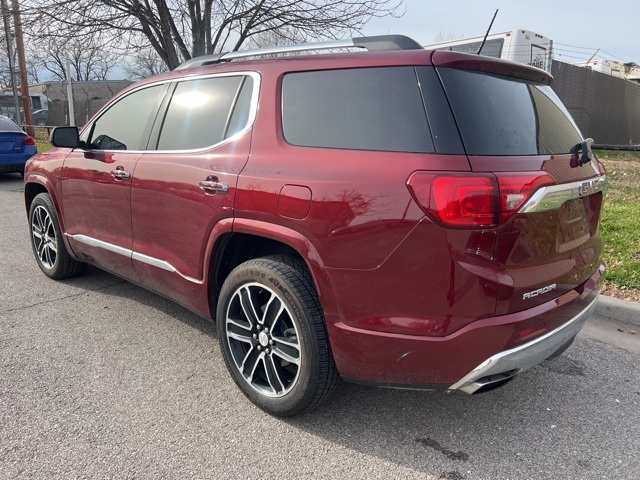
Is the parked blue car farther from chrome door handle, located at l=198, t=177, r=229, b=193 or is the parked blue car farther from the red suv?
chrome door handle, located at l=198, t=177, r=229, b=193

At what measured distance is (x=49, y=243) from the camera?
186 inches

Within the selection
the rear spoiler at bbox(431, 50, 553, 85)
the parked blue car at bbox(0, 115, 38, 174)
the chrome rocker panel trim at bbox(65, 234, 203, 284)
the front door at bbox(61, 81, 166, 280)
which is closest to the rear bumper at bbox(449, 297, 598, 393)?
the rear spoiler at bbox(431, 50, 553, 85)

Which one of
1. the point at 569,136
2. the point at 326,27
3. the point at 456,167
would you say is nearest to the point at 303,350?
the point at 456,167

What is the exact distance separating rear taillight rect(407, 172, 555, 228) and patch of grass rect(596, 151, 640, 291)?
10.0 feet

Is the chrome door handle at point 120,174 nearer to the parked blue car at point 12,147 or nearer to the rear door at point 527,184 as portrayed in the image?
the rear door at point 527,184

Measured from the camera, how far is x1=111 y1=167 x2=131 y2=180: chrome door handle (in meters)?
3.52

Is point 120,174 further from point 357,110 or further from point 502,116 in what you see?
point 502,116

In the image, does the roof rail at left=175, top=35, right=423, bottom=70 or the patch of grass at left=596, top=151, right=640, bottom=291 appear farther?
the patch of grass at left=596, top=151, right=640, bottom=291

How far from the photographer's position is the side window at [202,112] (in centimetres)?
297

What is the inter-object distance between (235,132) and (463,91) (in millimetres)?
1293

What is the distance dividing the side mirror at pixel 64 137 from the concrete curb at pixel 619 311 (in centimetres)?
445

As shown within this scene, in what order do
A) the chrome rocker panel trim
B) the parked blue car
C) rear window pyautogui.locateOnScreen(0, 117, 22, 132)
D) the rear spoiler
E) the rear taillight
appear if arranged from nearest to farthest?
the rear taillight, the rear spoiler, the chrome rocker panel trim, the parked blue car, rear window pyautogui.locateOnScreen(0, 117, 22, 132)

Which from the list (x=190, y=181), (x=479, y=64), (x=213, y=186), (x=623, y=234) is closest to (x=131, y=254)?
(x=190, y=181)

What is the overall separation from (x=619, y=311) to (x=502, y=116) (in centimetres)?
264
